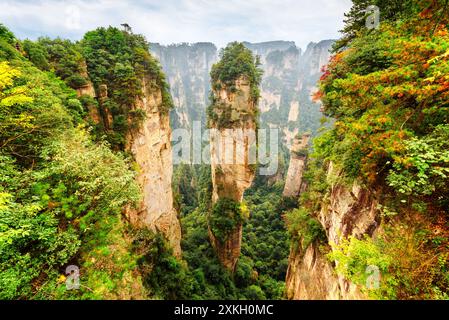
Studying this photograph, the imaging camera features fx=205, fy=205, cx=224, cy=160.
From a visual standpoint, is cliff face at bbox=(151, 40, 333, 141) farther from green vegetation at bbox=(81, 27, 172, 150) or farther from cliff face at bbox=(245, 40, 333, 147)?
green vegetation at bbox=(81, 27, 172, 150)

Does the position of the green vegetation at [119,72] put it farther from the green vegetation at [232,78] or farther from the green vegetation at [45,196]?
the green vegetation at [232,78]

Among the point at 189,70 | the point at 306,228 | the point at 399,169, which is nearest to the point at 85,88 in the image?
the point at 399,169

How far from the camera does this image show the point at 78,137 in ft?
22.6

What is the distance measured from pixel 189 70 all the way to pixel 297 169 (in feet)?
363

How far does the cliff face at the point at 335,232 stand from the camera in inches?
239

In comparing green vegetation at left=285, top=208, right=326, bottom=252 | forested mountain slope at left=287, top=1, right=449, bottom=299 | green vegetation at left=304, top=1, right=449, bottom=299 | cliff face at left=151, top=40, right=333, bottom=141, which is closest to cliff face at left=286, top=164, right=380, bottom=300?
forested mountain slope at left=287, top=1, right=449, bottom=299

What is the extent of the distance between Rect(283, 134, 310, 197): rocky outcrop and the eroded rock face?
24.8 m

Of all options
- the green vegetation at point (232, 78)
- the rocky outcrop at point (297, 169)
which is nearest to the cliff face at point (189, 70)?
the rocky outcrop at point (297, 169)

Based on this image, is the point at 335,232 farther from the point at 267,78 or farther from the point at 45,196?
the point at 267,78

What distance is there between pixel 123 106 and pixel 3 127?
27.9 feet

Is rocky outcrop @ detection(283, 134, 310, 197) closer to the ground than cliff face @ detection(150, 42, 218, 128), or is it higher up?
closer to the ground

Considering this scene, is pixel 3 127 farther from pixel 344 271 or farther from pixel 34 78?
pixel 344 271

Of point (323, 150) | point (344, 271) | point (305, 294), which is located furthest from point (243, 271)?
point (344, 271)

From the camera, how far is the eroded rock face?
47.1 feet
